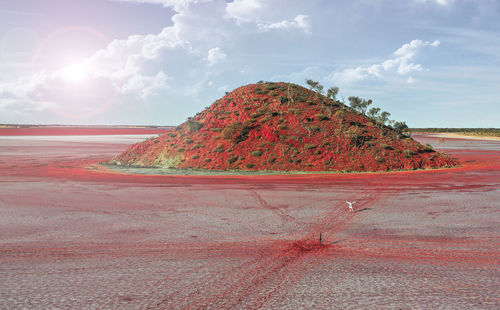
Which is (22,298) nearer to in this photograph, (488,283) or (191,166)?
(488,283)

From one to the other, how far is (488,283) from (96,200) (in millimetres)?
14023

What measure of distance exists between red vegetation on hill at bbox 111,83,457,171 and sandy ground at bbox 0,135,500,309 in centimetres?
1324

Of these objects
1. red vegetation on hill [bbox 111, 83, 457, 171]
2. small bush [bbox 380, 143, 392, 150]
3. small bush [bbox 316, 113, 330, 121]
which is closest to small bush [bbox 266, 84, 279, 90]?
red vegetation on hill [bbox 111, 83, 457, 171]

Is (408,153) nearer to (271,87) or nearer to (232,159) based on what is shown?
(232,159)

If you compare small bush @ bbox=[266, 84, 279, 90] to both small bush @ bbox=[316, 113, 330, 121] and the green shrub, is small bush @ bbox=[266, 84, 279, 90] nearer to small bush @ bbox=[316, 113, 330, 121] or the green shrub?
small bush @ bbox=[316, 113, 330, 121]

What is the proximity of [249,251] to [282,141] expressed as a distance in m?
23.8

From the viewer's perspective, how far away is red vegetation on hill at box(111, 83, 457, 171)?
28.9 meters

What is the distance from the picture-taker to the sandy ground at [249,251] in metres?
5.70

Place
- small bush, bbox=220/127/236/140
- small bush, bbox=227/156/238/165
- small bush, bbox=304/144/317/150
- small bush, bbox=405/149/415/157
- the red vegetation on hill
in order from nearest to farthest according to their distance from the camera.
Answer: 1. the red vegetation on hill
2. small bush, bbox=227/156/238/165
3. small bush, bbox=405/149/415/157
4. small bush, bbox=304/144/317/150
5. small bush, bbox=220/127/236/140

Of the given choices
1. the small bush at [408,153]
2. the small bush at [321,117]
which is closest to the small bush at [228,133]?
the small bush at [321,117]

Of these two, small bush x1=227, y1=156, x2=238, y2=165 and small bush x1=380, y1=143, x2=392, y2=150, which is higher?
small bush x1=380, y1=143, x2=392, y2=150

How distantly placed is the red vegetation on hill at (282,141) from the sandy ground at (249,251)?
13.2m

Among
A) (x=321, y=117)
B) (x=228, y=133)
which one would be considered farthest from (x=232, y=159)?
(x=321, y=117)

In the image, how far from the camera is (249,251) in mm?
8000
